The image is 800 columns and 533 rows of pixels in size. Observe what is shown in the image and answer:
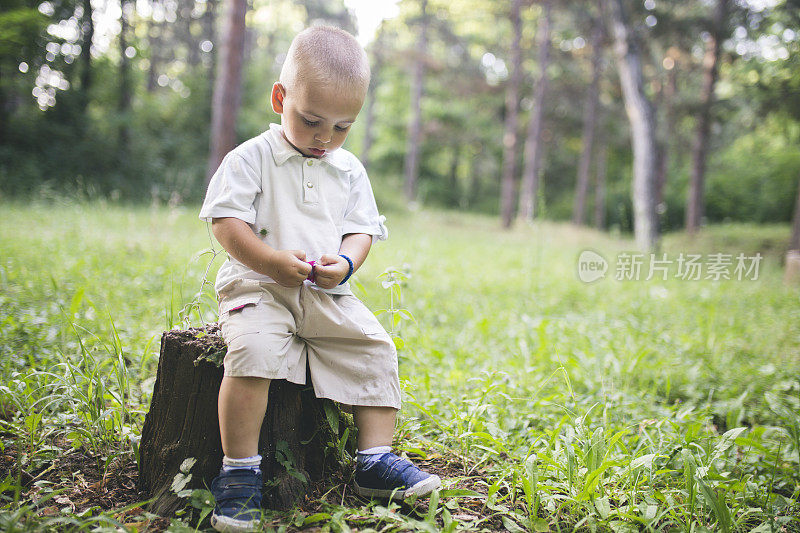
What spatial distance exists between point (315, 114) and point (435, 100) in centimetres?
2570

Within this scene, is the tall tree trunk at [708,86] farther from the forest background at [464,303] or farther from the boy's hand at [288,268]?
the boy's hand at [288,268]

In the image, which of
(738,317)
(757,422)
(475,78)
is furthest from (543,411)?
(475,78)

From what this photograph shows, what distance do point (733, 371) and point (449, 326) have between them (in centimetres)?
192

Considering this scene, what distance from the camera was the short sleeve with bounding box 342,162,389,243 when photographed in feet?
6.39

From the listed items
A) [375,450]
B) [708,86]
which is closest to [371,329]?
[375,450]

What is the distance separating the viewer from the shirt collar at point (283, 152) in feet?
5.88

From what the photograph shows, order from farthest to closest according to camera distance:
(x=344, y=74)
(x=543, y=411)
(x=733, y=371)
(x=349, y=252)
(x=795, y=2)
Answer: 1. (x=795, y=2)
2. (x=733, y=371)
3. (x=543, y=411)
4. (x=349, y=252)
5. (x=344, y=74)

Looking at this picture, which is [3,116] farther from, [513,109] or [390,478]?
[390,478]

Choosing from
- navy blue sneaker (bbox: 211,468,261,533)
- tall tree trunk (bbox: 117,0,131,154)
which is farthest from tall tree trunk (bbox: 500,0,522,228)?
navy blue sneaker (bbox: 211,468,261,533)

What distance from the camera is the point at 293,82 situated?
1691 millimetres

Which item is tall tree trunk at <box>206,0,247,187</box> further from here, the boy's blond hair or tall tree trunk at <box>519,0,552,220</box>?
tall tree trunk at <box>519,0,552,220</box>

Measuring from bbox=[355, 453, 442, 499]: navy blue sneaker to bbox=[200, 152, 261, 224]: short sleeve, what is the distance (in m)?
0.86

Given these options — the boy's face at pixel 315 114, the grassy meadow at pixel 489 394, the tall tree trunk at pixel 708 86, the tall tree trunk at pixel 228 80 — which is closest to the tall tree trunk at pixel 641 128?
the tall tree trunk at pixel 708 86

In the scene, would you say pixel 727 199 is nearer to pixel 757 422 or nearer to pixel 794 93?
pixel 794 93
